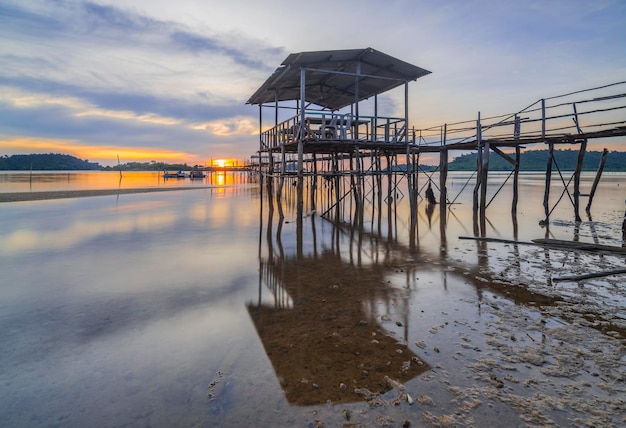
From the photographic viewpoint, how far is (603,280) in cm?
748

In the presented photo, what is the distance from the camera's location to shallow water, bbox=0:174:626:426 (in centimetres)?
350

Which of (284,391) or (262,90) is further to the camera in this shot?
(262,90)

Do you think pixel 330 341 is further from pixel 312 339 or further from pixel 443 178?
pixel 443 178

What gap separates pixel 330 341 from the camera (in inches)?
196

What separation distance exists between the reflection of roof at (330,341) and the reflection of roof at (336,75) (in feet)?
36.1

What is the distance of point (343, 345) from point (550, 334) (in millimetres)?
3157

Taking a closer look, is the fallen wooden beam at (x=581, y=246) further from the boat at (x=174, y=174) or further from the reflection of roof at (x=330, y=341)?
the boat at (x=174, y=174)

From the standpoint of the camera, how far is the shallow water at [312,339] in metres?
3.50

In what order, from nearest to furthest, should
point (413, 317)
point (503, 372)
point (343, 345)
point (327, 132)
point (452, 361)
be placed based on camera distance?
1. point (503, 372)
2. point (452, 361)
3. point (343, 345)
4. point (413, 317)
5. point (327, 132)

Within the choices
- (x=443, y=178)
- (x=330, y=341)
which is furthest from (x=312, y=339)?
(x=443, y=178)

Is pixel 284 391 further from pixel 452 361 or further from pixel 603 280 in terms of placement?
pixel 603 280

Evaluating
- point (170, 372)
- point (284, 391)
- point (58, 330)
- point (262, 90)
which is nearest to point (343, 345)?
point (284, 391)

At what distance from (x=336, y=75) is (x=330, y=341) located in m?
15.9

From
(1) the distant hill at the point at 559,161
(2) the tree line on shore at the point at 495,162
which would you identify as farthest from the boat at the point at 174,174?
(1) the distant hill at the point at 559,161
